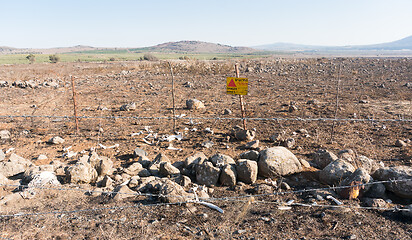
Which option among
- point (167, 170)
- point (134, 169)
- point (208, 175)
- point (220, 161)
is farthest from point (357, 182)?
point (134, 169)

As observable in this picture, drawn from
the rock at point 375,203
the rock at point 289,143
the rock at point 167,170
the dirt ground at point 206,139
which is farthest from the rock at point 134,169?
the rock at point 375,203

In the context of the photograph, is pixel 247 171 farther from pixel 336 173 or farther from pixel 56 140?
pixel 56 140

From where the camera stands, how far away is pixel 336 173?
5.05 meters

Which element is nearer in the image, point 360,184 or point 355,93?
point 360,184

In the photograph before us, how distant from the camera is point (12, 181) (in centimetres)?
534

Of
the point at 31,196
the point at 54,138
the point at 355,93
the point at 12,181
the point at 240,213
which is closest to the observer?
the point at 240,213

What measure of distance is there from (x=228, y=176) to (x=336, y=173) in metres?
2.12

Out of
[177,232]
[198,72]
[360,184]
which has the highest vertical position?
[198,72]

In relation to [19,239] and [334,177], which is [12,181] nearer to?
[19,239]

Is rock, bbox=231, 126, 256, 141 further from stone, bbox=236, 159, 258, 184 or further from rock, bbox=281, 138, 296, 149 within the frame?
stone, bbox=236, 159, 258, 184

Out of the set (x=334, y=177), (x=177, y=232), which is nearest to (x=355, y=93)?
(x=334, y=177)

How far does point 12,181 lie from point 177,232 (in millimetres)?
3929

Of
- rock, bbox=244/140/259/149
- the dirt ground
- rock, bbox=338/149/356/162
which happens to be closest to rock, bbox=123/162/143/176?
the dirt ground

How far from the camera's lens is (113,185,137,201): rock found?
466 centimetres
